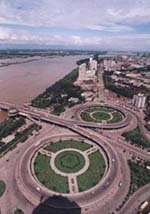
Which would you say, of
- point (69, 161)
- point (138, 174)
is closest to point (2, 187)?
point (69, 161)

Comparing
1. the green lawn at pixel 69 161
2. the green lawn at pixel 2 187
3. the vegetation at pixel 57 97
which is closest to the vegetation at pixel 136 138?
the green lawn at pixel 69 161

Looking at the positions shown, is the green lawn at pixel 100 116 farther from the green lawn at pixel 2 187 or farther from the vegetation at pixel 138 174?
the green lawn at pixel 2 187

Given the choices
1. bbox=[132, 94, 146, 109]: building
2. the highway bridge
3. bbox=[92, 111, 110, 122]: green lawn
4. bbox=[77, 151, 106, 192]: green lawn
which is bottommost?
bbox=[77, 151, 106, 192]: green lawn

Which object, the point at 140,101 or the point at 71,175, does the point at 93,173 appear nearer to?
the point at 71,175

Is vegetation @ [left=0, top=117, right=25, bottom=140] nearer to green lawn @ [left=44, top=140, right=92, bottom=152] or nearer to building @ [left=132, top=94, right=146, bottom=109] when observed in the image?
green lawn @ [left=44, top=140, right=92, bottom=152]

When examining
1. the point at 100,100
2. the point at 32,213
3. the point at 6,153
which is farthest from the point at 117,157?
the point at 100,100

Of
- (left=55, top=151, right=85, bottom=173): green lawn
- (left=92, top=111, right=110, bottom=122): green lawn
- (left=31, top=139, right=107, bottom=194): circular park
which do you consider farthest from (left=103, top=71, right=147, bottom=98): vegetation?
(left=55, top=151, right=85, bottom=173): green lawn
